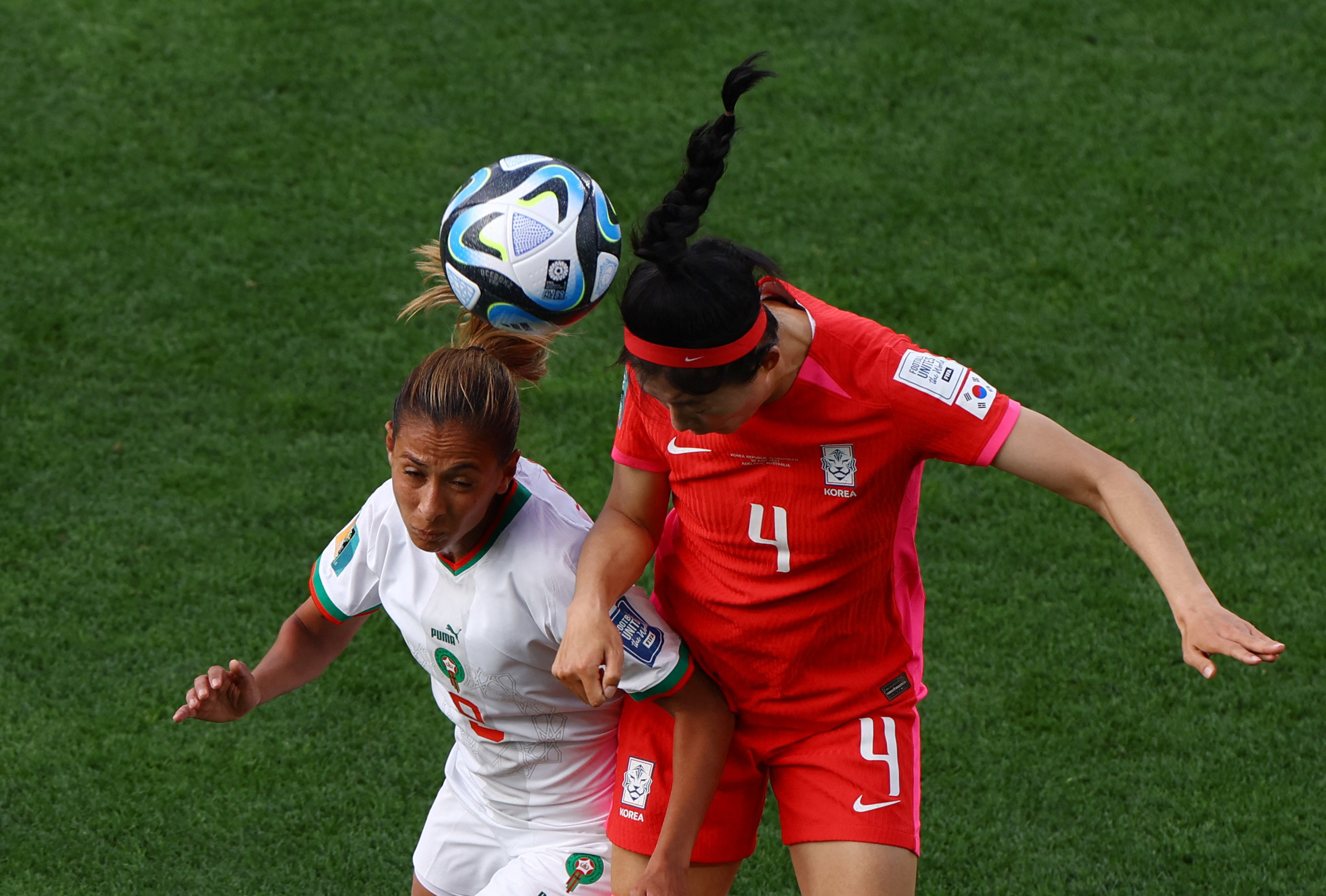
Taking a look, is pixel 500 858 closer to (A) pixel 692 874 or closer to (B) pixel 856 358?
(A) pixel 692 874

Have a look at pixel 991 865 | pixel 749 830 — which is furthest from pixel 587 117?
pixel 749 830

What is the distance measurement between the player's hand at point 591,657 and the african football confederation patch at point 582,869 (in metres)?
0.67

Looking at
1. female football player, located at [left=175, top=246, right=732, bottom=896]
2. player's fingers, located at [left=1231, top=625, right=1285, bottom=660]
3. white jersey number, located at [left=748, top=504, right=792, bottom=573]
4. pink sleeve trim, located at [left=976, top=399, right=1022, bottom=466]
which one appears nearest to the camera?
player's fingers, located at [left=1231, top=625, right=1285, bottom=660]

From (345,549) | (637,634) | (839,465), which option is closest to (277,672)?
(345,549)

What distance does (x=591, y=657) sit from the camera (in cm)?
275

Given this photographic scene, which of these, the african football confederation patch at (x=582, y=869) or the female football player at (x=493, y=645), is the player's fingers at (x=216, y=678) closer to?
the female football player at (x=493, y=645)

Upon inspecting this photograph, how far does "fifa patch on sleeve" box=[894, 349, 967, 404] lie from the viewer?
9.45 feet

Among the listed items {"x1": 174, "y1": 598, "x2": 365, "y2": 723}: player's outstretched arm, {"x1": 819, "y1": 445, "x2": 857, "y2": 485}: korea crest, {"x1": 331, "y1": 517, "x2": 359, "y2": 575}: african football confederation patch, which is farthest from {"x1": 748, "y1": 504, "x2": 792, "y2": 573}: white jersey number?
{"x1": 174, "y1": 598, "x2": 365, "y2": 723}: player's outstretched arm

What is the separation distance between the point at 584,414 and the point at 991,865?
2.78 metres

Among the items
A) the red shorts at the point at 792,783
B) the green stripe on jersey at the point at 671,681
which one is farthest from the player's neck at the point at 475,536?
the red shorts at the point at 792,783

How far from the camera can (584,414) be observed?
6.44 m

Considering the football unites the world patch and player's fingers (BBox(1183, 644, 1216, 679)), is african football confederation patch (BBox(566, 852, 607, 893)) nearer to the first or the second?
the football unites the world patch

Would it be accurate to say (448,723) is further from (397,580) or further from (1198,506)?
(1198,506)

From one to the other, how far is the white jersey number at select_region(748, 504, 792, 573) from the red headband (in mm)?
434
